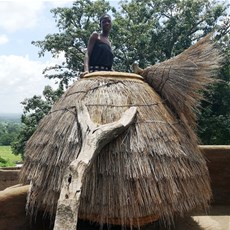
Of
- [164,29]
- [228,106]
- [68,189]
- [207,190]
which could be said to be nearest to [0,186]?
[207,190]

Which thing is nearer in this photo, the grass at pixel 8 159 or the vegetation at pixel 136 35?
the vegetation at pixel 136 35

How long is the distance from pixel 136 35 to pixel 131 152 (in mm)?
11509

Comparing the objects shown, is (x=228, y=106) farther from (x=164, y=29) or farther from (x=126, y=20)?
(x=126, y=20)

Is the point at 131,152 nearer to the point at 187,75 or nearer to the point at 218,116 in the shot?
the point at 187,75

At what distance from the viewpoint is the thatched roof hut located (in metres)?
3.33

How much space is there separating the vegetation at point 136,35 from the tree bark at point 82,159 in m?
9.98

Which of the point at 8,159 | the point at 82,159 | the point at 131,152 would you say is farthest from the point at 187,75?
the point at 8,159

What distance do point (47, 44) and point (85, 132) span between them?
12.5 m

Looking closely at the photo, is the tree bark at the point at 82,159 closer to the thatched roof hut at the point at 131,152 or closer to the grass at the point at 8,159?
the thatched roof hut at the point at 131,152

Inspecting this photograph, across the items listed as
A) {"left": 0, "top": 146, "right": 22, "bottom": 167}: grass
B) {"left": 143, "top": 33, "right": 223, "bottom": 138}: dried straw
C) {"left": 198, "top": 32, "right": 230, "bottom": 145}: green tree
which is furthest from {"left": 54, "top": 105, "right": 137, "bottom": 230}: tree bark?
{"left": 0, "top": 146, "right": 22, "bottom": 167}: grass

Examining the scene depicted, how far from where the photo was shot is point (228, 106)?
12.9m

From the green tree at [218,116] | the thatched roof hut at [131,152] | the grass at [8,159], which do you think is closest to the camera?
the thatched roof hut at [131,152]

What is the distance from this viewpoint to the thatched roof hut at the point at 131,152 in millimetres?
3334

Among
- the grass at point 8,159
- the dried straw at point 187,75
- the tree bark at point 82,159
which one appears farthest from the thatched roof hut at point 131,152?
the grass at point 8,159
